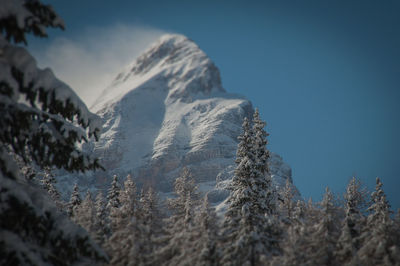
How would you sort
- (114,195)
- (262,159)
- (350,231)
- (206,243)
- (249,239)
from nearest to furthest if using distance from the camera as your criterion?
(206,243) < (249,239) < (350,231) < (262,159) < (114,195)

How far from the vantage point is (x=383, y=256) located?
15.9 m

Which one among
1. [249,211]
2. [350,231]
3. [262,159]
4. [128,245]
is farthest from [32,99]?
[262,159]

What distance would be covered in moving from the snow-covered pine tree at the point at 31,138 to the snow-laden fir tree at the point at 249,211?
8.26m

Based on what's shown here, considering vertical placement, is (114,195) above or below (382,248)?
above

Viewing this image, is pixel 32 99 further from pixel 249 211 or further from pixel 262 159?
pixel 262 159

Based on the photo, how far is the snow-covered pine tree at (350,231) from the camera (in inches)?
675

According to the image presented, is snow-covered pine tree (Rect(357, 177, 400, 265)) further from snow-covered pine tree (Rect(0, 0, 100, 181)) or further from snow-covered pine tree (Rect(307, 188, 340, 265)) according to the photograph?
snow-covered pine tree (Rect(0, 0, 100, 181))

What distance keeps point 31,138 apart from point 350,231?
17.4 metres

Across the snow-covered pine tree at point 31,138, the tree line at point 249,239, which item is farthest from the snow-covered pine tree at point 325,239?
the snow-covered pine tree at point 31,138

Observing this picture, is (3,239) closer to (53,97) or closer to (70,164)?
(70,164)

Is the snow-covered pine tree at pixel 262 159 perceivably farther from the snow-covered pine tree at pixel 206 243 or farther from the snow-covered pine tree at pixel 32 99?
the snow-covered pine tree at pixel 32 99

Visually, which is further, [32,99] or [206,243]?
[206,243]

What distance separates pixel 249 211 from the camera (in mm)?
18766

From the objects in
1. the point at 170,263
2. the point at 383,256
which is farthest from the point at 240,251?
the point at 383,256
